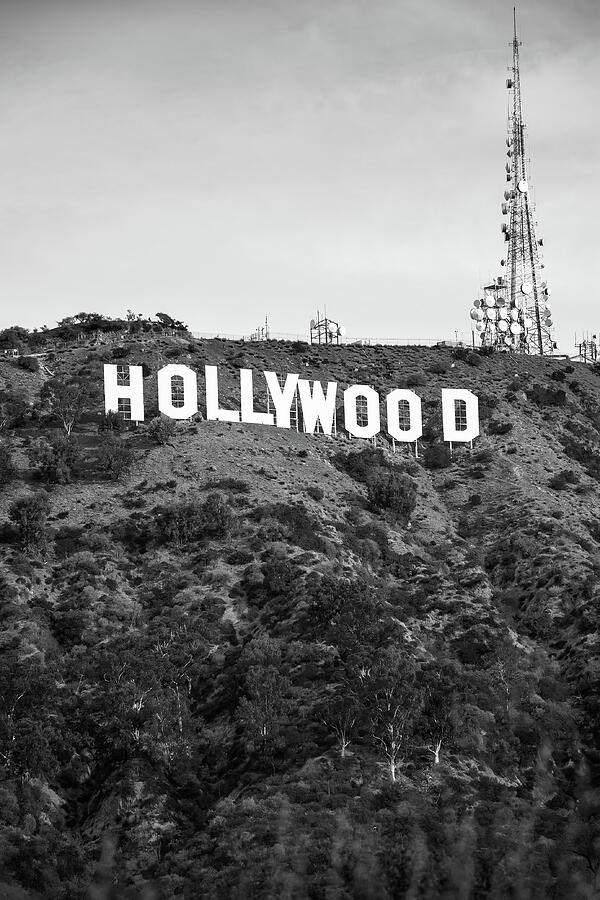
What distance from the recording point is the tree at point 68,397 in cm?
10156

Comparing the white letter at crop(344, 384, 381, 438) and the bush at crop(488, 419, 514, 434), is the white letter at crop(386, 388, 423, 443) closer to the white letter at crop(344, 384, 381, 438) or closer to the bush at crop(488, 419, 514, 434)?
the white letter at crop(344, 384, 381, 438)

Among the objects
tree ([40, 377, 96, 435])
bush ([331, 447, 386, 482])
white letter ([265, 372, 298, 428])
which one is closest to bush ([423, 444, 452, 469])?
bush ([331, 447, 386, 482])

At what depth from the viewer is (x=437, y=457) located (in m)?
111

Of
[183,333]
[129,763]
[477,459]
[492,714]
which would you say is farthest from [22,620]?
[183,333]

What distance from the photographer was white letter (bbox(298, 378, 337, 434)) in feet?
356

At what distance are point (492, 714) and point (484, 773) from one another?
5350mm

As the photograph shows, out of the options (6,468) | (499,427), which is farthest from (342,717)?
(499,427)

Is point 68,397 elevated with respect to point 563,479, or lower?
elevated

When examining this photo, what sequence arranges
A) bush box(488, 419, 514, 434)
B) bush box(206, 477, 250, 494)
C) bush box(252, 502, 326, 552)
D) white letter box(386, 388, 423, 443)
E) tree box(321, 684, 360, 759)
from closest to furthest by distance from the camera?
tree box(321, 684, 360, 759) → bush box(252, 502, 326, 552) → bush box(206, 477, 250, 494) → white letter box(386, 388, 423, 443) → bush box(488, 419, 514, 434)

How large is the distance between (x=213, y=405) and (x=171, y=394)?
3.56 m

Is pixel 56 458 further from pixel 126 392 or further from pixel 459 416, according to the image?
pixel 459 416

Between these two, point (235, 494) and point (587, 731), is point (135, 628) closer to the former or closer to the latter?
point (235, 494)

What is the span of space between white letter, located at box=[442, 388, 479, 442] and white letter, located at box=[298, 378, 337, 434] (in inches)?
416

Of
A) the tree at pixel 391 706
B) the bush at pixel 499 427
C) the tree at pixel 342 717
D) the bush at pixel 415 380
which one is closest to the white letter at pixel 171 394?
the bush at pixel 415 380
